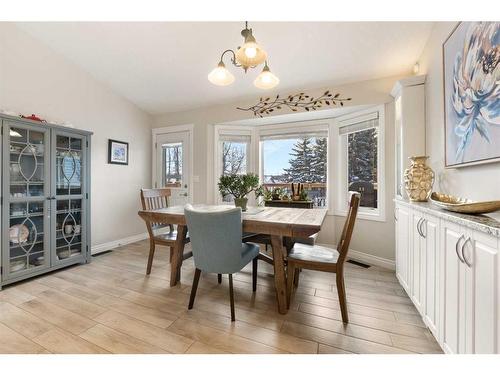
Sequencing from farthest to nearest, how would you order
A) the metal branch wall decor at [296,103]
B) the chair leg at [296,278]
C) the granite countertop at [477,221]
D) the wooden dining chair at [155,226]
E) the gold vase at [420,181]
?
the metal branch wall decor at [296,103], the wooden dining chair at [155,226], the chair leg at [296,278], the gold vase at [420,181], the granite countertop at [477,221]

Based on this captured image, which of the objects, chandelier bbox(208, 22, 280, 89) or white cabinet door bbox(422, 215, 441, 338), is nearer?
white cabinet door bbox(422, 215, 441, 338)

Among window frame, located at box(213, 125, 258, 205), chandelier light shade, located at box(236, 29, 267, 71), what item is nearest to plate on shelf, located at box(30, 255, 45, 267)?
window frame, located at box(213, 125, 258, 205)

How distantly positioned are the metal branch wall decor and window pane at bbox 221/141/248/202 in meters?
0.65

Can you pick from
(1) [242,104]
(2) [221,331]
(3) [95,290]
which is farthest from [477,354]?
(1) [242,104]

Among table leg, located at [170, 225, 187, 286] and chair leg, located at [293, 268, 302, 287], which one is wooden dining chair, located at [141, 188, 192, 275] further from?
chair leg, located at [293, 268, 302, 287]

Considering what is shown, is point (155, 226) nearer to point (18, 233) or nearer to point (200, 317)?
point (18, 233)

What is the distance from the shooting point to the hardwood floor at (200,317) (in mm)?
1396

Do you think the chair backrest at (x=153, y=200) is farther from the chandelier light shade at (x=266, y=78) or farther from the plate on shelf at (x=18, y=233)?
the chandelier light shade at (x=266, y=78)

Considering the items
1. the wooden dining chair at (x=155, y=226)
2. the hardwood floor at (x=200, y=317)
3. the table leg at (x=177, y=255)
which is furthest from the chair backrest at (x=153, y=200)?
the hardwood floor at (x=200, y=317)

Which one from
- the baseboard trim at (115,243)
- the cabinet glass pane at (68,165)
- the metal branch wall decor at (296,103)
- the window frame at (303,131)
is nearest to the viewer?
the cabinet glass pane at (68,165)

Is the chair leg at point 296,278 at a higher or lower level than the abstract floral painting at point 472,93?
lower

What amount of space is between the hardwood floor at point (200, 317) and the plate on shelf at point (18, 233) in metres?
0.44

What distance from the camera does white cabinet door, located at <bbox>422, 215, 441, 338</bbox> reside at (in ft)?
4.41
